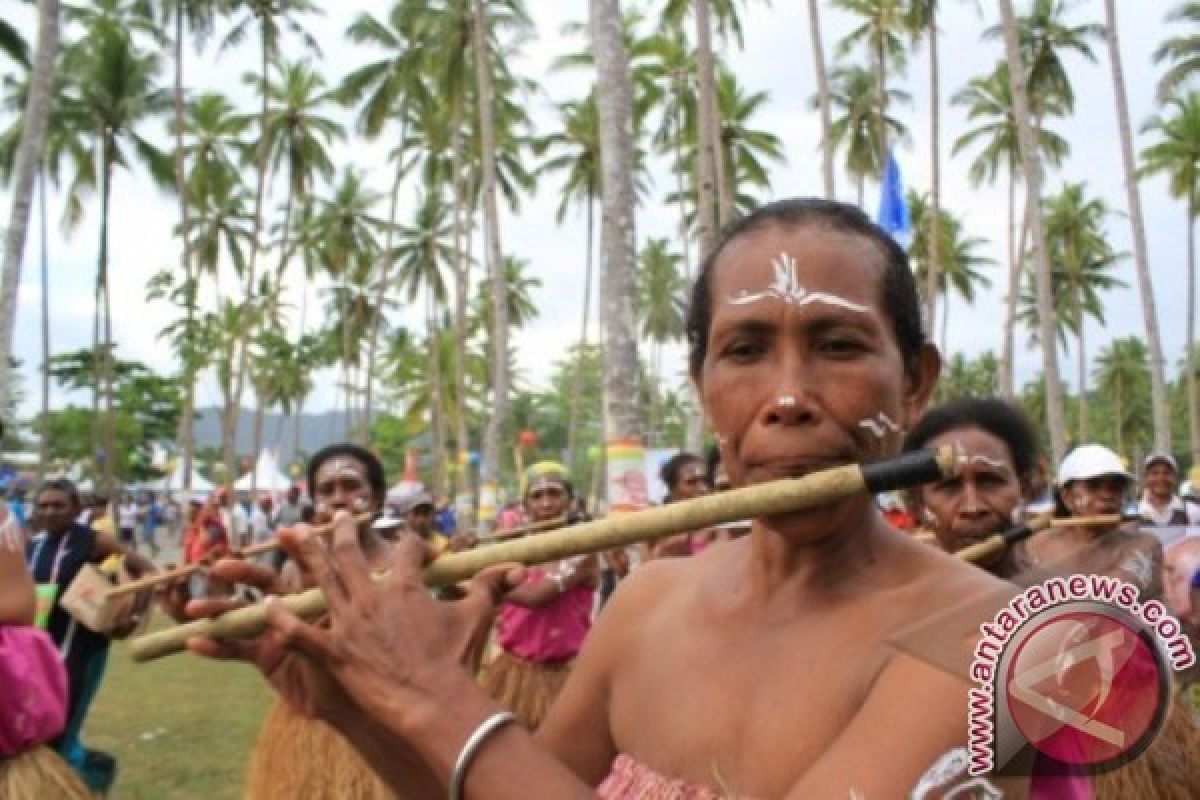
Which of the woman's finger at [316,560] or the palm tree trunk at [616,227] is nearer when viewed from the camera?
the woman's finger at [316,560]

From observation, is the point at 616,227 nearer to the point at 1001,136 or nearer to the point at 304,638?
the point at 304,638

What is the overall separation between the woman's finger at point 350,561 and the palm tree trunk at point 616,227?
6409 mm

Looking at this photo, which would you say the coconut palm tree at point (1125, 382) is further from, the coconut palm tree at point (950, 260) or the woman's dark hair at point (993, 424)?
the woman's dark hair at point (993, 424)

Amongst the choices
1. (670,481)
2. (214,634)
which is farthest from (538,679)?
(214,634)

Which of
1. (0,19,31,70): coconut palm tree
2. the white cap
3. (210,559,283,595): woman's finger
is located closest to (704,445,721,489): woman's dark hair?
the white cap

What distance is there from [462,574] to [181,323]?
26218mm

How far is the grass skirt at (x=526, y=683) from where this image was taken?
706 centimetres

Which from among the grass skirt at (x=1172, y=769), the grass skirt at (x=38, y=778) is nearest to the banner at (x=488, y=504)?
the grass skirt at (x=38, y=778)

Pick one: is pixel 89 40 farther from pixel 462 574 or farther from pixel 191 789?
pixel 462 574

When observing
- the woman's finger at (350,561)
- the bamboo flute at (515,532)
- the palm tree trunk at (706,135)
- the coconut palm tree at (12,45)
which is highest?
the coconut palm tree at (12,45)

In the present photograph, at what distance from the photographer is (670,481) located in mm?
8625

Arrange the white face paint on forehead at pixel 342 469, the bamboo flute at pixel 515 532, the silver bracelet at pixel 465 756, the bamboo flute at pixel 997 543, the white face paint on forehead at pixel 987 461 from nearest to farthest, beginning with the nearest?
the silver bracelet at pixel 465 756, the bamboo flute at pixel 997 543, the white face paint on forehead at pixel 987 461, the bamboo flute at pixel 515 532, the white face paint on forehead at pixel 342 469

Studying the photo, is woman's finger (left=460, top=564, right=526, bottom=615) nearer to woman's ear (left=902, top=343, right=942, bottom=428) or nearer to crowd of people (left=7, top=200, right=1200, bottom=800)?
crowd of people (left=7, top=200, right=1200, bottom=800)

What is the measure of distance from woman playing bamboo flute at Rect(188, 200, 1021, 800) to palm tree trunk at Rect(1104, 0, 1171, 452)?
24.2 meters
